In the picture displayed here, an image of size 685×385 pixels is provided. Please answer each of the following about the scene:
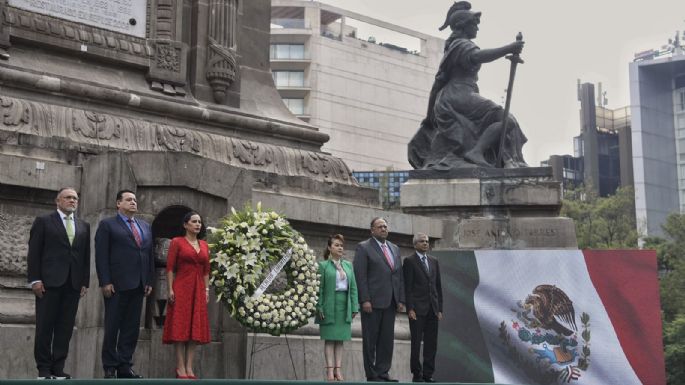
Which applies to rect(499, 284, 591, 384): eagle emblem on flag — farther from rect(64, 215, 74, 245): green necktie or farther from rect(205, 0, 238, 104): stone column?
rect(64, 215, 74, 245): green necktie

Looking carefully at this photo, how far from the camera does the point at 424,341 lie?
11672 millimetres

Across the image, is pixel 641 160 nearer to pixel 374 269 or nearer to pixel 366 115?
pixel 366 115

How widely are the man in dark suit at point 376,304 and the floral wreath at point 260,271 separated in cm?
57

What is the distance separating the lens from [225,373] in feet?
35.2

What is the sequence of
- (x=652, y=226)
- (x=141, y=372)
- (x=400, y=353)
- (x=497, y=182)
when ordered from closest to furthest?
(x=141, y=372) → (x=400, y=353) → (x=497, y=182) → (x=652, y=226)

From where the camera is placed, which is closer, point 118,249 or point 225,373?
point 118,249

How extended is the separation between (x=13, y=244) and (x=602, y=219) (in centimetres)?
3653

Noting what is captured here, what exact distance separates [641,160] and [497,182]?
65779 millimetres

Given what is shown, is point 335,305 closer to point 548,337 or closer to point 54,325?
point 54,325

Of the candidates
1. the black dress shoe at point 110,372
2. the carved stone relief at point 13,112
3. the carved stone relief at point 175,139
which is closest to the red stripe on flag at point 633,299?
the carved stone relief at point 175,139

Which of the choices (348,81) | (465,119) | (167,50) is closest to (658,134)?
(348,81)

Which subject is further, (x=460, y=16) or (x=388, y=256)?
(x=460, y=16)

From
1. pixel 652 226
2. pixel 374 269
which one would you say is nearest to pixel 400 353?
pixel 374 269

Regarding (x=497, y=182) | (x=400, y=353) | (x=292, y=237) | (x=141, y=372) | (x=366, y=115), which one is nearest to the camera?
(x=141, y=372)
